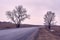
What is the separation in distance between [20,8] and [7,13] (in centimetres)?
720

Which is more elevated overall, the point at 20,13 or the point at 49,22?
the point at 20,13

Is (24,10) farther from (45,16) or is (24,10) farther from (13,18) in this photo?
(45,16)

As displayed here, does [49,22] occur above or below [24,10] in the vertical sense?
below

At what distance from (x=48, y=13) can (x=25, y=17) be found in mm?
28226

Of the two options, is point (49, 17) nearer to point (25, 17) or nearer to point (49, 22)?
point (49, 22)

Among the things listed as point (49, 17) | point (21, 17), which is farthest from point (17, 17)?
point (49, 17)

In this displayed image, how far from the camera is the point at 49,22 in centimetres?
11250

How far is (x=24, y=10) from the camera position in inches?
3622

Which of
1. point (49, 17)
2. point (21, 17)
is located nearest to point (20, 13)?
point (21, 17)

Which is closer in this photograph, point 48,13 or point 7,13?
point 7,13

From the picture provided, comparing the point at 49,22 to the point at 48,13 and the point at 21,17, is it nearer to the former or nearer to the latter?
the point at 48,13

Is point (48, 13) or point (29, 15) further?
point (48, 13)

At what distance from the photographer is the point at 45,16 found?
11806cm

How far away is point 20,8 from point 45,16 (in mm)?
30501
